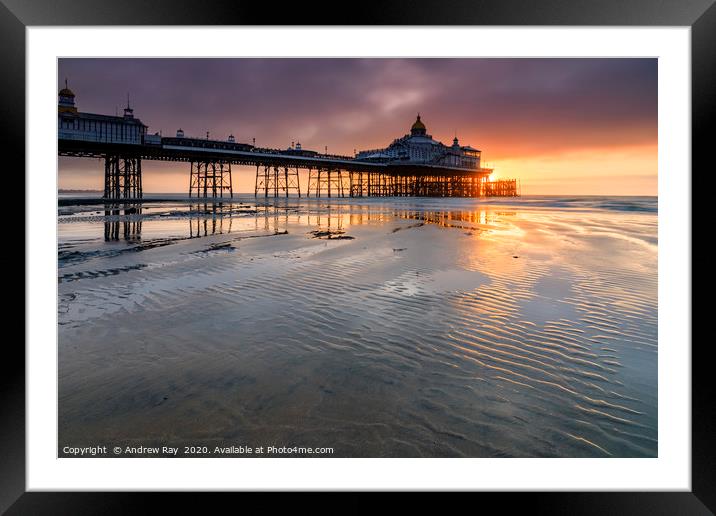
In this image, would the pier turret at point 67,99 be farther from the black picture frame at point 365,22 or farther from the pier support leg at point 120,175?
the black picture frame at point 365,22

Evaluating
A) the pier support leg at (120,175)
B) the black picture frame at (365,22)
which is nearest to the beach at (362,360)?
the black picture frame at (365,22)

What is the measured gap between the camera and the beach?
2.13 meters

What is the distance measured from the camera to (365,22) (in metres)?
1.93

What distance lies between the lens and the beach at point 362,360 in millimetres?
2127

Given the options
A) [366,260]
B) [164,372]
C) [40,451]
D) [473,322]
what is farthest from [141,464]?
[366,260]

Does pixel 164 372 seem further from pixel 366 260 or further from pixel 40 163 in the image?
pixel 366 260

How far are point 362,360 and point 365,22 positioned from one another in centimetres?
228

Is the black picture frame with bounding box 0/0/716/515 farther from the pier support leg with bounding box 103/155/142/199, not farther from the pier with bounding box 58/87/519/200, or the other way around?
the pier support leg with bounding box 103/155/142/199

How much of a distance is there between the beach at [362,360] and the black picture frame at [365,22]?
258mm

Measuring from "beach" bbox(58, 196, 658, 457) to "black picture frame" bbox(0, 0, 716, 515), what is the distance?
0.26 meters

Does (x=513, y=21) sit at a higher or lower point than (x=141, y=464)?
higher

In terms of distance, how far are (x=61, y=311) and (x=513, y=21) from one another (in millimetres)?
4993

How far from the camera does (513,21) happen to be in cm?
195

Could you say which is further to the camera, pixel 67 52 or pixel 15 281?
pixel 67 52
